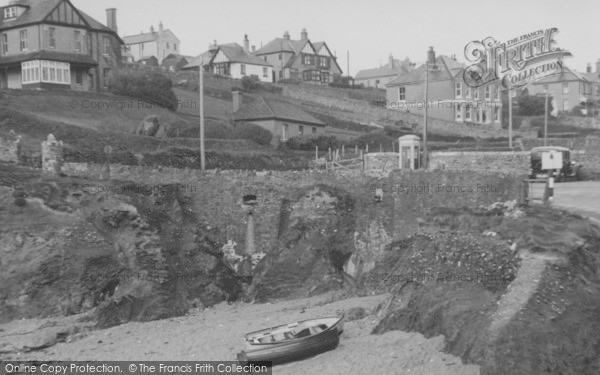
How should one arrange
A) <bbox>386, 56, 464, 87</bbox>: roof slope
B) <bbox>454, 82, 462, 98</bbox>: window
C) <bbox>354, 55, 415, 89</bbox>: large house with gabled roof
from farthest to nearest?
1. <bbox>354, 55, 415, 89</bbox>: large house with gabled roof
2. <bbox>454, 82, 462, 98</bbox>: window
3. <bbox>386, 56, 464, 87</bbox>: roof slope

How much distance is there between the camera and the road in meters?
26.8

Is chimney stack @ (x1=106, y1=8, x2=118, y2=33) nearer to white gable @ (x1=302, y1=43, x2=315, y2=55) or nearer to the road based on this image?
white gable @ (x1=302, y1=43, x2=315, y2=55)

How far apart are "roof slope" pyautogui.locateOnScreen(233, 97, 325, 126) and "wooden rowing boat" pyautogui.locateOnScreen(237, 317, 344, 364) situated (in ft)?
93.4

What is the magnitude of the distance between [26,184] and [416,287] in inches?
590

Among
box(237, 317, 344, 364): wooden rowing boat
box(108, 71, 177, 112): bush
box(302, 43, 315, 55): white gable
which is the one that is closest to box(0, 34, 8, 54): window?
box(108, 71, 177, 112): bush

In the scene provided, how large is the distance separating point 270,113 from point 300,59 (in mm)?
38895

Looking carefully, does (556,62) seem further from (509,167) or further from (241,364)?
(241,364)

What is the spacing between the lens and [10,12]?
56.9m

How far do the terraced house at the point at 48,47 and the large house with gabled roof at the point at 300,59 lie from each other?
32.5 meters

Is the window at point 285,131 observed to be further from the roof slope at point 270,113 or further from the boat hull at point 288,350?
the boat hull at point 288,350

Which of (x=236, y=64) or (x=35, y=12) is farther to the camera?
(x=236, y=64)

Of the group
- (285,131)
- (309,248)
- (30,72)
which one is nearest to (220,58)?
(30,72)

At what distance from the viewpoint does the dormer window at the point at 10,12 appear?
56.5 m

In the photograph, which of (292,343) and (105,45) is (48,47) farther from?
(292,343)
